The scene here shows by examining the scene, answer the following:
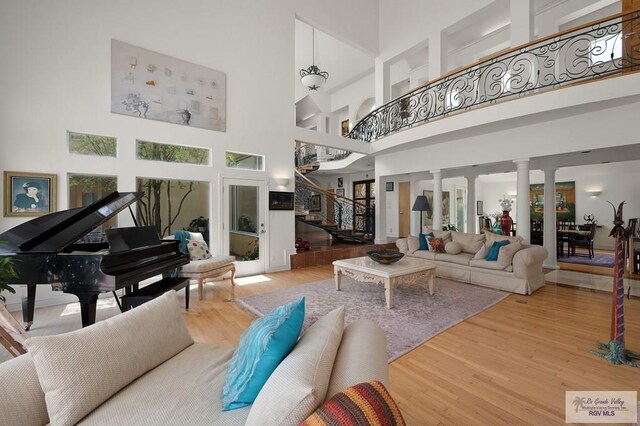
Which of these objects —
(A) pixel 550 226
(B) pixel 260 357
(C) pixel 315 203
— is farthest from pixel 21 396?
(C) pixel 315 203

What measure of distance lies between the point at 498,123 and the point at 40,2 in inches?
298

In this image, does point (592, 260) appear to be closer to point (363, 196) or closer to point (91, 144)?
point (363, 196)

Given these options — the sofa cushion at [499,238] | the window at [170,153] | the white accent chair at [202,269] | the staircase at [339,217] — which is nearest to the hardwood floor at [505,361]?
the white accent chair at [202,269]

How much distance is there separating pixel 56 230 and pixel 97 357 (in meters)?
2.38

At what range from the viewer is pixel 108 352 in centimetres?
126

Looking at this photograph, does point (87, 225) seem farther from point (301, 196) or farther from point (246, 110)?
point (301, 196)

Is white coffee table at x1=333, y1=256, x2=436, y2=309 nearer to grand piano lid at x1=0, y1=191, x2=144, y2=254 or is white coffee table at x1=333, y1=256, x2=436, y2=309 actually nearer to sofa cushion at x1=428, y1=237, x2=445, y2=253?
sofa cushion at x1=428, y1=237, x2=445, y2=253

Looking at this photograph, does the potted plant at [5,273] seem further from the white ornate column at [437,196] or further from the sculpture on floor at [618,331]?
the white ornate column at [437,196]

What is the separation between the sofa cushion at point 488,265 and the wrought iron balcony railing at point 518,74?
2940 mm

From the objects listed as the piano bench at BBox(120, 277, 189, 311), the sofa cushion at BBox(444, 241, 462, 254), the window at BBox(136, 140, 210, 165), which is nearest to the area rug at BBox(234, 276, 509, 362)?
the sofa cushion at BBox(444, 241, 462, 254)

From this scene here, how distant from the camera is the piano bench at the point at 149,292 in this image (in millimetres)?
2889

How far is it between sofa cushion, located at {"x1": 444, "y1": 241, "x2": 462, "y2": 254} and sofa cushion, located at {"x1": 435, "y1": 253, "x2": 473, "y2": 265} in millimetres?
83

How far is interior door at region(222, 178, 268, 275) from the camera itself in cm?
557

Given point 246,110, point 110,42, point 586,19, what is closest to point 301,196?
point 246,110
